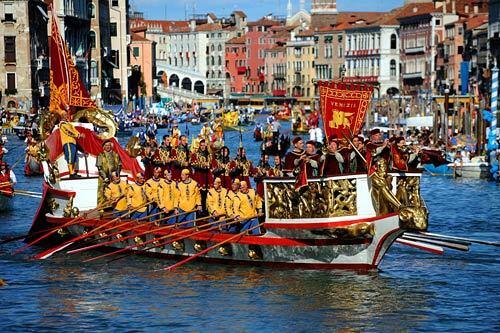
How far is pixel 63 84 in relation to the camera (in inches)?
1459

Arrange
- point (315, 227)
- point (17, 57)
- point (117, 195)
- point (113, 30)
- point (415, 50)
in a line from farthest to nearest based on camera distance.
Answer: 1. point (415, 50)
2. point (113, 30)
3. point (17, 57)
4. point (117, 195)
5. point (315, 227)

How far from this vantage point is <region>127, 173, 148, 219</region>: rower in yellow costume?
3294 cm

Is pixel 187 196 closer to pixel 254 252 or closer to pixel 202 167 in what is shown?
pixel 202 167

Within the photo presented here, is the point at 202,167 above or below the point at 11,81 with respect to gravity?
above

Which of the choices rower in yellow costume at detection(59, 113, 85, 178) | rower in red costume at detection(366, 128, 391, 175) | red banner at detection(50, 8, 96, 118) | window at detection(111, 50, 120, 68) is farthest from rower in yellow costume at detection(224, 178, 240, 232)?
window at detection(111, 50, 120, 68)

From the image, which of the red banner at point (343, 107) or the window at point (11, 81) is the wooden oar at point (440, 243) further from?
the window at point (11, 81)

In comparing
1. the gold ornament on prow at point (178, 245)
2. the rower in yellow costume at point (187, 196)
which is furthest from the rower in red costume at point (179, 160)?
the gold ornament on prow at point (178, 245)

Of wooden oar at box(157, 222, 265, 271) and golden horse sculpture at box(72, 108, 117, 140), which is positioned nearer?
wooden oar at box(157, 222, 265, 271)

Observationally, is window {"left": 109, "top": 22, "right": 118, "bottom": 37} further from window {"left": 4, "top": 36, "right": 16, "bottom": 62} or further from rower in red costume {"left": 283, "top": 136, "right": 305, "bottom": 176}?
rower in red costume {"left": 283, "top": 136, "right": 305, "bottom": 176}

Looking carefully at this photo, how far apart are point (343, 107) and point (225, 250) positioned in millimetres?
4111

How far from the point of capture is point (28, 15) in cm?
10938

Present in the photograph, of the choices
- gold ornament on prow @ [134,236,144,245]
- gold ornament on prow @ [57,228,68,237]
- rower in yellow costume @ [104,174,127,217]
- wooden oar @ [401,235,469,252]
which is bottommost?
gold ornament on prow @ [57,228,68,237]

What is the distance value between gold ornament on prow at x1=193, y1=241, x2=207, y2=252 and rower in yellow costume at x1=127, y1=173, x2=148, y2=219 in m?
2.09

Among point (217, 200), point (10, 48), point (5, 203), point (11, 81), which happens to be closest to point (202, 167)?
point (217, 200)
